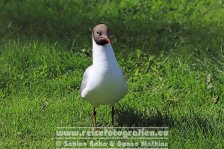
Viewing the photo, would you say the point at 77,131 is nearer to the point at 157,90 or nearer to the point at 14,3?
the point at 157,90

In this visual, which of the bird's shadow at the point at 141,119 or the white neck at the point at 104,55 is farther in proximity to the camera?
the bird's shadow at the point at 141,119

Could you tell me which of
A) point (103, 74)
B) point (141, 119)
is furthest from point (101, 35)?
point (141, 119)

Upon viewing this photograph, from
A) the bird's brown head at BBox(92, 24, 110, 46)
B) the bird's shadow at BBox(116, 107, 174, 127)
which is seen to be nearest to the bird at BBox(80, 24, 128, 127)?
the bird's brown head at BBox(92, 24, 110, 46)

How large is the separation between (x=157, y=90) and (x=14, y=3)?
334 centimetres

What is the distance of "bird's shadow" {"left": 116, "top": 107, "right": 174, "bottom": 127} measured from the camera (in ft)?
15.6

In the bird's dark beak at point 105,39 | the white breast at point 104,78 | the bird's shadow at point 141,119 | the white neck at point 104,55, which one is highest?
the bird's dark beak at point 105,39

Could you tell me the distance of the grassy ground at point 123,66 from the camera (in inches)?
188

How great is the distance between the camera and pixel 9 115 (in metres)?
5.02

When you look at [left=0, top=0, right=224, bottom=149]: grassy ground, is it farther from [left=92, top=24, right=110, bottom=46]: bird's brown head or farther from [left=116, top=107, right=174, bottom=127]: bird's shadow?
[left=92, top=24, right=110, bottom=46]: bird's brown head

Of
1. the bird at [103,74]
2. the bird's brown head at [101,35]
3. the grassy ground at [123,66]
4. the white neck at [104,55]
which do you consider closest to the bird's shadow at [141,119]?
the grassy ground at [123,66]

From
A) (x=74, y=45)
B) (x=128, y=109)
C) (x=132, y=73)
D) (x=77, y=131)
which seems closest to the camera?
(x=77, y=131)

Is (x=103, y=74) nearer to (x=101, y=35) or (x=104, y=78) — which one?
(x=104, y=78)

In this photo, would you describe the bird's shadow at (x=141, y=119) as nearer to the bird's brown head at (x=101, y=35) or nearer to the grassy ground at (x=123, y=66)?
the grassy ground at (x=123, y=66)

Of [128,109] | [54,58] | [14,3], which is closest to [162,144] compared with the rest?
[128,109]
